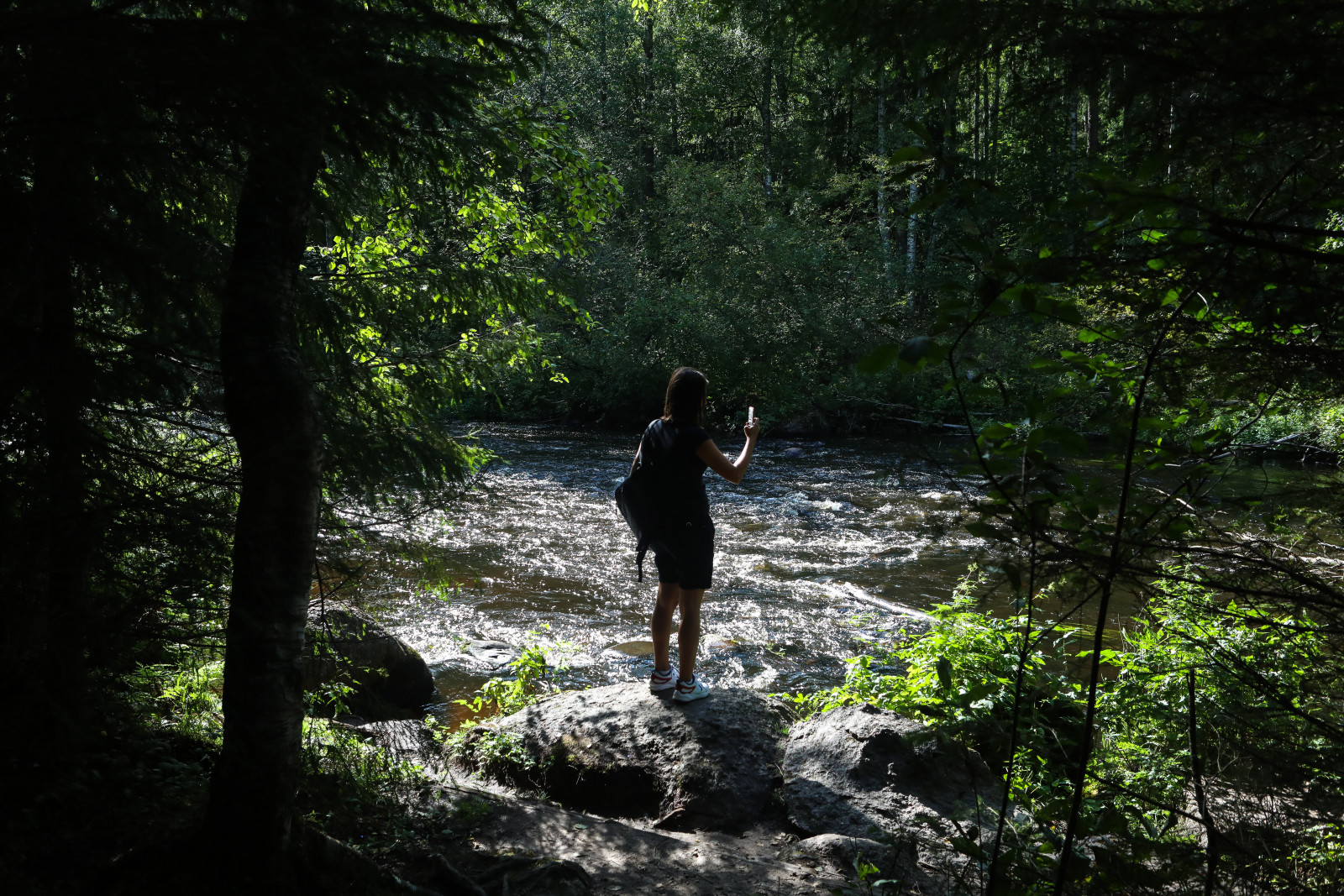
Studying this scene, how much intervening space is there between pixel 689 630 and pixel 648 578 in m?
5.54

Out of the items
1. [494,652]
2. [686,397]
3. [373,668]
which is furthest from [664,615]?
[494,652]

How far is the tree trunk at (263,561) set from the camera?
2.68m

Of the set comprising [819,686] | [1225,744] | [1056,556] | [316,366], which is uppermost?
[316,366]

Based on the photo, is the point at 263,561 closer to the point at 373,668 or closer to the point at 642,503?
the point at 642,503

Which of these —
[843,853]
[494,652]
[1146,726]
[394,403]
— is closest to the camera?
[843,853]

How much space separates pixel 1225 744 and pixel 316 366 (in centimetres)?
506

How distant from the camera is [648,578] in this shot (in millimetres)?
10875

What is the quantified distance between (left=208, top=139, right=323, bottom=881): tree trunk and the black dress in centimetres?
270

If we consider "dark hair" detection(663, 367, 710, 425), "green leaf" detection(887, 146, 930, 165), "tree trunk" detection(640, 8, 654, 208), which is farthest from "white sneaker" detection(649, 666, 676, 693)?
"tree trunk" detection(640, 8, 654, 208)

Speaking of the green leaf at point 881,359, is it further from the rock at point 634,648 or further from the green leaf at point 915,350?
the rock at point 634,648

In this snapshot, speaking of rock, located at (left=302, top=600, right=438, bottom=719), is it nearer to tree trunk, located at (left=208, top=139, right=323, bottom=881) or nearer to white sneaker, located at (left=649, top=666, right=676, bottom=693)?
white sneaker, located at (left=649, top=666, right=676, bottom=693)

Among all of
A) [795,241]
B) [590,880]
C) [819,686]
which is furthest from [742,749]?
[795,241]

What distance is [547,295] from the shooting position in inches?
244

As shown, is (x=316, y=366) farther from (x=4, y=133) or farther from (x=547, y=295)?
(x=547, y=295)
